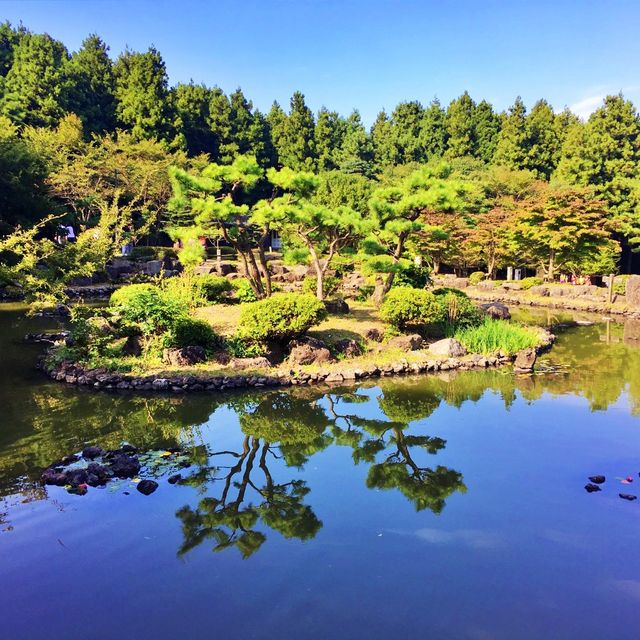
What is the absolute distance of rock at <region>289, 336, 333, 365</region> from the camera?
483 inches

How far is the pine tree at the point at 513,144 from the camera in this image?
1592 inches

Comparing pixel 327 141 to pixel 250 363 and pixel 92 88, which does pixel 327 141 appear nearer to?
pixel 92 88

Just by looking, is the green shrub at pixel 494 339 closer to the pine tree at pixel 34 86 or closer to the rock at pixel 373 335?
the rock at pixel 373 335

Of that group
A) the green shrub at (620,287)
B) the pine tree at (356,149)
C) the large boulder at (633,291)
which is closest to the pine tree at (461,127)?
the pine tree at (356,149)

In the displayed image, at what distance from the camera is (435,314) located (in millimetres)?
13789

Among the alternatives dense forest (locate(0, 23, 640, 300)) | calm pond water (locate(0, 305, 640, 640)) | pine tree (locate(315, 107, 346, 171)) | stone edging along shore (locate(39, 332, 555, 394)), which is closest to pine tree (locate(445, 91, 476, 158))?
dense forest (locate(0, 23, 640, 300))

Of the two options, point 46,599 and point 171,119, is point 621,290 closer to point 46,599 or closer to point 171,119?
point 46,599

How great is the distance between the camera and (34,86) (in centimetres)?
4034

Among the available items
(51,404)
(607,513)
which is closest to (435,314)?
(607,513)

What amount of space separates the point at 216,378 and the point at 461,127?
142ft

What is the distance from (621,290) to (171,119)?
36053mm

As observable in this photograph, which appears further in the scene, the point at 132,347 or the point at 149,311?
the point at 132,347

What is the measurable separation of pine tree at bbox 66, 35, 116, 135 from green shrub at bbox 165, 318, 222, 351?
36.1m

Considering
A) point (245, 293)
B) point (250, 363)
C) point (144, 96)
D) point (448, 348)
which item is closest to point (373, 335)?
point (448, 348)
